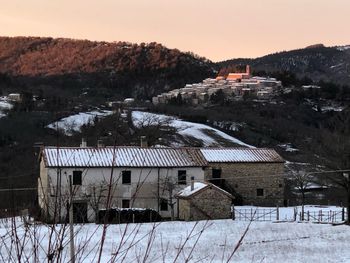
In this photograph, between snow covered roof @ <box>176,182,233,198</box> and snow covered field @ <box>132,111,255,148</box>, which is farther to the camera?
snow covered field @ <box>132,111,255,148</box>

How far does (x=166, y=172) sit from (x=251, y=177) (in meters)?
6.81

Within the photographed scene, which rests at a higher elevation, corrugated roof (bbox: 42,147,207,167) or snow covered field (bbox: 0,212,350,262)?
corrugated roof (bbox: 42,147,207,167)

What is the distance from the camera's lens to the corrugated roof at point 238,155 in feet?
136

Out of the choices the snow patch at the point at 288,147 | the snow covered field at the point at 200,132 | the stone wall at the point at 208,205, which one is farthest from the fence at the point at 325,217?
the snow patch at the point at 288,147

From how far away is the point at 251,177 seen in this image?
4150 cm

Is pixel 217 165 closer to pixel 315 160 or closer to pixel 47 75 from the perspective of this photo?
pixel 315 160

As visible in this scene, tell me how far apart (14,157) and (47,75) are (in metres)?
120

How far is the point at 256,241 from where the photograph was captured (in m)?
25.4

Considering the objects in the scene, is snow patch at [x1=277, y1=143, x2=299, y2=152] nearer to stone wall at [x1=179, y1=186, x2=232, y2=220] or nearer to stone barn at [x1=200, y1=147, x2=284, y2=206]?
stone barn at [x1=200, y1=147, x2=284, y2=206]

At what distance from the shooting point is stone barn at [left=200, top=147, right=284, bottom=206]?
41406 mm

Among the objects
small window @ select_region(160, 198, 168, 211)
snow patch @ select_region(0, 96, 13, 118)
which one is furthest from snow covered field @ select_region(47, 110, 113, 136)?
small window @ select_region(160, 198, 168, 211)

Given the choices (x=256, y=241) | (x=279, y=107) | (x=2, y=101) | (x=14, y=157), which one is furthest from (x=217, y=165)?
(x=279, y=107)

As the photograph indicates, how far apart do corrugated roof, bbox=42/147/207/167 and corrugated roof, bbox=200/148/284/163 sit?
4.88ft

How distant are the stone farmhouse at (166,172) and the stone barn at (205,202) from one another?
2.35 metres
